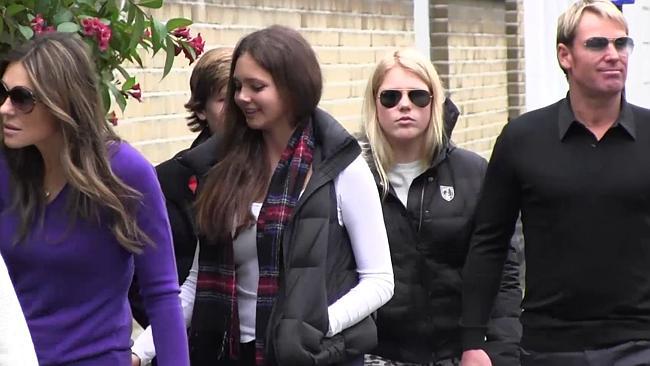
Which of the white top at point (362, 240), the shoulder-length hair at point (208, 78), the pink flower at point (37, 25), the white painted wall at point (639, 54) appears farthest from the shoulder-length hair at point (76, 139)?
the white painted wall at point (639, 54)

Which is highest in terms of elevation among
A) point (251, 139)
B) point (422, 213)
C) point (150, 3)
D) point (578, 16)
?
point (150, 3)

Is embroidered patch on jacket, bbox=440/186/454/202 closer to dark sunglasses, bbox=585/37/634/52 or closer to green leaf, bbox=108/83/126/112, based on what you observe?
dark sunglasses, bbox=585/37/634/52

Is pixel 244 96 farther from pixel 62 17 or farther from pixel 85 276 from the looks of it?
pixel 85 276

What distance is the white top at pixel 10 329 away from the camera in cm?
324

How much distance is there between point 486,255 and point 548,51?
1105 centimetres

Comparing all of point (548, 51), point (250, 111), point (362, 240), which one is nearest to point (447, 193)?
point (362, 240)

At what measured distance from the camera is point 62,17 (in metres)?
4.68

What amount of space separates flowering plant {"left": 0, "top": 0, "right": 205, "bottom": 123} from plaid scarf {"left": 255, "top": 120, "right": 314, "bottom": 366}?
48 cm

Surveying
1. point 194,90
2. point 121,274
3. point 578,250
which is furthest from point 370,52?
point 121,274

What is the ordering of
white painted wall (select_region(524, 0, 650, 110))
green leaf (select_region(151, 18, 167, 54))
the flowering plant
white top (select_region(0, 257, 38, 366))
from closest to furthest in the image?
white top (select_region(0, 257, 38, 366))
the flowering plant
green leaf (select_region(151, 18, 167, 54))
white painted wall (select_region(524, 0, 650, 110))

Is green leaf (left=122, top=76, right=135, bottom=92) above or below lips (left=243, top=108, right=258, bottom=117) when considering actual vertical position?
above

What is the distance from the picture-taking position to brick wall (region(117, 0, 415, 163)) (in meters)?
8.21

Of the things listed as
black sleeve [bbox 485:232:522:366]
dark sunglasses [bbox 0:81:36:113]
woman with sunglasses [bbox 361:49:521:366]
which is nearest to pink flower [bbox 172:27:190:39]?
dark sunglasses [bbox 0:81:36:113]

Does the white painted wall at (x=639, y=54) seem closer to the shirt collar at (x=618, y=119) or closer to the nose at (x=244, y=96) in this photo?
the shirt collar at (x=618, y=119)
